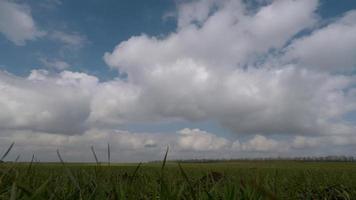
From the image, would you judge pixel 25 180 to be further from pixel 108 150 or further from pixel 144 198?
pixel 108 150

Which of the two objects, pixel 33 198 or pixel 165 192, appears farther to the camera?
pixel 165 192

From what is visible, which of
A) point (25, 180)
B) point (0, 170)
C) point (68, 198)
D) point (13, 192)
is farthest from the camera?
point (0, 170)

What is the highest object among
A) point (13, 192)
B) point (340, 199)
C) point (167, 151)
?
point (167, 151)

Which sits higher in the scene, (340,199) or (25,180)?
(25,180)

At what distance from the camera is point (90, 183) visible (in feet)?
11.1

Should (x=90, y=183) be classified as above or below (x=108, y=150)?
below

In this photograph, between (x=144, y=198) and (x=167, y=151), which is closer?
(x=167, y=151)

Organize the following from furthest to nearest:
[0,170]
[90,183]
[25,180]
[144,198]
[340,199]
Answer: [340,199]
[144,198]
[0,170]
[25,180]
[90,183]

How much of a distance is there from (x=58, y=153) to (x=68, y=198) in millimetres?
→ 460

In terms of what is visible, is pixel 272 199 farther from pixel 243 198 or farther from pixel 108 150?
pixel 243 198

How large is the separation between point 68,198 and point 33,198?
1.05 meters

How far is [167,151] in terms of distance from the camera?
2098 mm

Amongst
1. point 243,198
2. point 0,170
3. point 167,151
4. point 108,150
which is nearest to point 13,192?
point 167,151

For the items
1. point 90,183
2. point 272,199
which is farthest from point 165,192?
point 90,183
